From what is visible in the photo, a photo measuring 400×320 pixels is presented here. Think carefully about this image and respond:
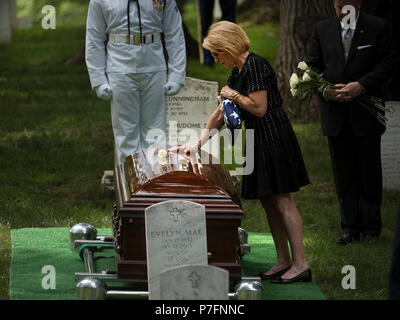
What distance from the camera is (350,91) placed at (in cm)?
633

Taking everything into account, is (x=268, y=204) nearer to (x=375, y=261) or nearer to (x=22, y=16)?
(x=375, y=261)

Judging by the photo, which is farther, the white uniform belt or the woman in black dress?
the white uniform belt

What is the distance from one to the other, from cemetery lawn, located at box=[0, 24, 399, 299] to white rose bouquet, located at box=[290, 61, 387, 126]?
102 cm

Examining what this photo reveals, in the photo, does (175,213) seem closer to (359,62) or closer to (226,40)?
(226,40)

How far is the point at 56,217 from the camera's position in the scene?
24.4ft

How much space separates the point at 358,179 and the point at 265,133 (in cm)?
154

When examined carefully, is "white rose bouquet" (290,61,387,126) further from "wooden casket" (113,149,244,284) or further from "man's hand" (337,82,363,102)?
"wooden casket" (113,149,244,284)

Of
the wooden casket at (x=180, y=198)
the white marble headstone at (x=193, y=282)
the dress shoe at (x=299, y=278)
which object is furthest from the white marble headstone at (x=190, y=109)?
the white marble headstone at (x=193, y=282)

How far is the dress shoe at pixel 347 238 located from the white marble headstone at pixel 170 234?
238 centimetres

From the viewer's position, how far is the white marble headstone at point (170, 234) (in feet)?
14.6

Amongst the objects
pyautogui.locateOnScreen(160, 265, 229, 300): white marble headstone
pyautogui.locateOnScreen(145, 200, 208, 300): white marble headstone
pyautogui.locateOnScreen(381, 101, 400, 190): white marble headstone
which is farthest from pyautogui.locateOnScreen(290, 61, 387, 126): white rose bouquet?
pyautogui.locateOnScreen(160, 265, 229, 300): white marble headstone

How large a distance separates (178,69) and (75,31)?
8000mm

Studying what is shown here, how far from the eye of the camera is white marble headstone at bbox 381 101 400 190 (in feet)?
26.5

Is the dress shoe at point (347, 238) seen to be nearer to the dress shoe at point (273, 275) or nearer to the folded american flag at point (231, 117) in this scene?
the dress shoe at point (273, 275)
